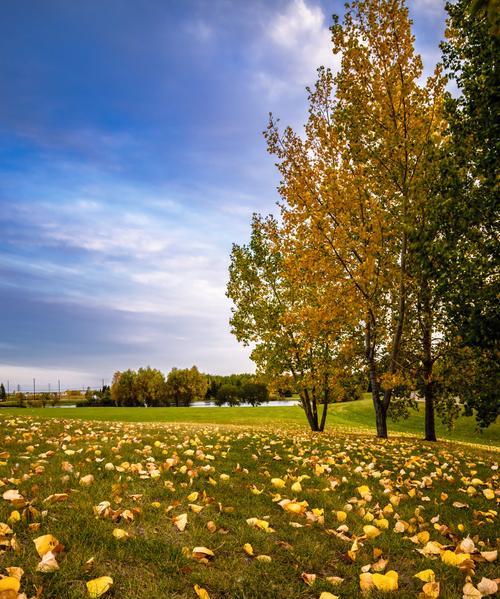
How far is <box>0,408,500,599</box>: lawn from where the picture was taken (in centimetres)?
318

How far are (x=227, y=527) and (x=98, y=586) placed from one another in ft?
5.50

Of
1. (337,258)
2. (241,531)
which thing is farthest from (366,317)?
(241,531)

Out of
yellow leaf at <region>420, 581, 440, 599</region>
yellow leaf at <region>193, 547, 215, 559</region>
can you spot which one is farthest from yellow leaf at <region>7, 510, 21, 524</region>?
yellow leaf at <region>420, 581, 440, 599</region>

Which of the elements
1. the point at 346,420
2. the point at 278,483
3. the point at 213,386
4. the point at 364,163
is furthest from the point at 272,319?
the point at 213,386

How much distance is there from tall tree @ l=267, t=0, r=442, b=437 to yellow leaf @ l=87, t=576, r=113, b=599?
442 inches

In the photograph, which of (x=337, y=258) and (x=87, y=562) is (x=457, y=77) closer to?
(x=337, y=258)

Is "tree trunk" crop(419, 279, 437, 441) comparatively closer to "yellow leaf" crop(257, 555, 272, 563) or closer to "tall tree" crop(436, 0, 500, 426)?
"tall tree" crop(436, 0, 500, 426)

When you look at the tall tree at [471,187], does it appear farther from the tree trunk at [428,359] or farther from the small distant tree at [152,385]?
the small distant tree at [152,385]

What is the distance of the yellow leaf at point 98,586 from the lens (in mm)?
2812

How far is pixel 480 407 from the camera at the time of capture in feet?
44.8

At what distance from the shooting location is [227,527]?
14.0ft

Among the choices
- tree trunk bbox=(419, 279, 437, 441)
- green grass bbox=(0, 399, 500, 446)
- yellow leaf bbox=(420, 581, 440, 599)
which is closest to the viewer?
yellow leaf bbox=(420, 581, 440, 599)

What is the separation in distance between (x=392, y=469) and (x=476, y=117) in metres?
9.51

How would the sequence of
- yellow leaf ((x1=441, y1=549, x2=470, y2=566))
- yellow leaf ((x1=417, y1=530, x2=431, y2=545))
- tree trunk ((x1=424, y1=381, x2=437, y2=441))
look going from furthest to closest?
1. tree trunk ((x1=424, y1=381, x2=437, y2=441))
2. yellow leaf ((x1=417, y1=530, x2=431, y2=545))
3. yellow leaf ((x1=441, y1=549, x2=470, y2=566))
